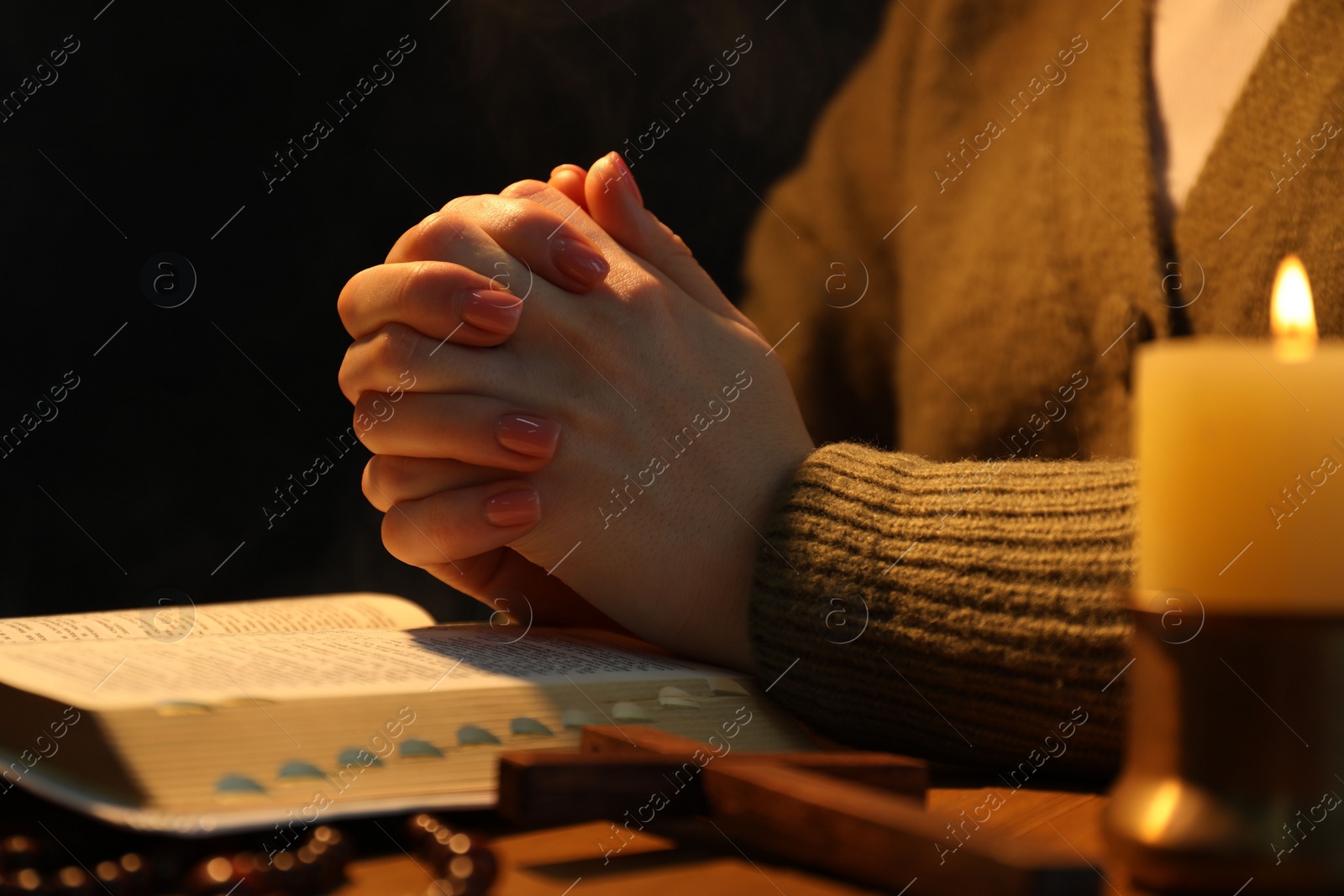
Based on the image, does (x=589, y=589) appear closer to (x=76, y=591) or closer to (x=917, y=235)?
(x=917, y=235)

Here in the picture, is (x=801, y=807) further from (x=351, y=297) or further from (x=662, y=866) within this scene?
(x=351, y=297)

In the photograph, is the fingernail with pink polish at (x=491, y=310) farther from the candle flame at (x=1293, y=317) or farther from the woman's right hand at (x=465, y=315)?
the candle flame at (x=1293, y=317)

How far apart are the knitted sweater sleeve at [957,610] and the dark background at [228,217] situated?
0.94 metres

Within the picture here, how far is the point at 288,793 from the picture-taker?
16.3 inches

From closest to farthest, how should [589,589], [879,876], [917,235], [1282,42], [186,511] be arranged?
[879,876]
[589,589]
[1282,42]
[917,235]
[186,511]

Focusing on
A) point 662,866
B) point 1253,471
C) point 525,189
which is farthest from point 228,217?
point 1253,471

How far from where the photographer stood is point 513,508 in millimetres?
651

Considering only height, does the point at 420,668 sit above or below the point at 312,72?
below

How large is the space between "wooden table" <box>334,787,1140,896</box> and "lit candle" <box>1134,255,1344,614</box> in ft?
0.29

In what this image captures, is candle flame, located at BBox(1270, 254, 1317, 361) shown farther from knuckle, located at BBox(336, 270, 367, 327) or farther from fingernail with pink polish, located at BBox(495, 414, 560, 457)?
knuckle, located at BBox(336, 270, 367, 327)

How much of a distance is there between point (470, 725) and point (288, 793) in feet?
0.28

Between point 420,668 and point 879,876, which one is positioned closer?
point 879,876

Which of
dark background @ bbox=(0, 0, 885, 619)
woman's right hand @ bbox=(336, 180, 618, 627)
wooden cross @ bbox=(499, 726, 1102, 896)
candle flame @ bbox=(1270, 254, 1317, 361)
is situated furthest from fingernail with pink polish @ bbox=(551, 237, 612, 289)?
dark background @ bbox=(0, 0, 885, 619)

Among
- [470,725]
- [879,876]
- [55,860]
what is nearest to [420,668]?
[470,725]
